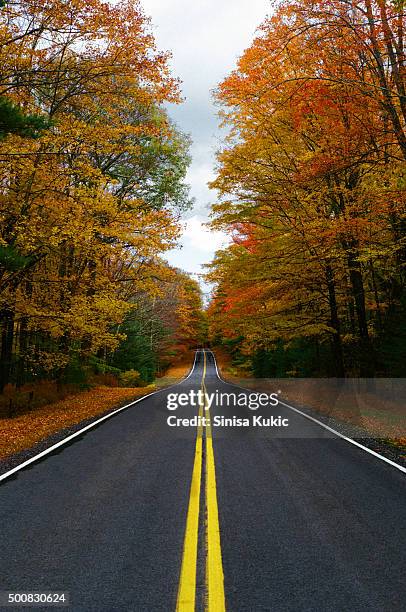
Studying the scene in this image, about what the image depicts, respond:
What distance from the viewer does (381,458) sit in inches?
289

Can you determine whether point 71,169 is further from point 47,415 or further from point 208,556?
point 208,556

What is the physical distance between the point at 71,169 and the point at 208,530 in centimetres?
1188

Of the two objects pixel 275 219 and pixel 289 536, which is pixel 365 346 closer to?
pixel 275 219

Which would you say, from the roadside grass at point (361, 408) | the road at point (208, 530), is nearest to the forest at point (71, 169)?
the road at point (208, 530)

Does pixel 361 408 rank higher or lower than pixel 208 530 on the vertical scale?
higher

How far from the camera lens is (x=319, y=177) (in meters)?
10.0

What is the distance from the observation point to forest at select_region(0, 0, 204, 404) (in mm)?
10992

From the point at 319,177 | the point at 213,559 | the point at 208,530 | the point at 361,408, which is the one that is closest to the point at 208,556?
the point at 213,559

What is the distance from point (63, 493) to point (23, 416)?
9.05 metres

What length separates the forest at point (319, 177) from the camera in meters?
9.56

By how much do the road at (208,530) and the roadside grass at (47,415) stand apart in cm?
218

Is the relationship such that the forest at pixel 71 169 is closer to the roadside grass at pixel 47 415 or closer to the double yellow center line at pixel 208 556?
the roadside grass at pixel 47 415

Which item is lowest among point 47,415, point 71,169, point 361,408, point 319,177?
point 361,408

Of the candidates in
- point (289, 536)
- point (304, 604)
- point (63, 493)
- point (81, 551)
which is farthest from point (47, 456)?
point (304, 604)
